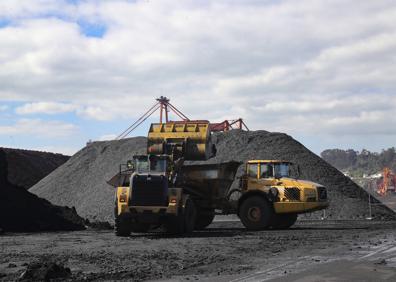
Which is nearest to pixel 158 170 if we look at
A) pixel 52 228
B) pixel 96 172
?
pixel 52 228

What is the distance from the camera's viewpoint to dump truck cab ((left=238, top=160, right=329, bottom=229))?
2106cm

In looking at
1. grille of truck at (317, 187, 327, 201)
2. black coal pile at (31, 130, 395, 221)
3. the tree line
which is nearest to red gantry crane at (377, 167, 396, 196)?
the tree line

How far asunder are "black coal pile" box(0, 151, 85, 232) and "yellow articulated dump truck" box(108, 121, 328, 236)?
3965 mm

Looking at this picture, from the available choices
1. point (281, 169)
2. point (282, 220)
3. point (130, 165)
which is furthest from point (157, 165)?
point (282, 220)

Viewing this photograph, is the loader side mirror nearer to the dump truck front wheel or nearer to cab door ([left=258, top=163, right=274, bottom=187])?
the dump truck front wheel

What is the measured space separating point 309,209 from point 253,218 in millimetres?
2161

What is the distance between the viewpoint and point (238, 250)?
13.9m

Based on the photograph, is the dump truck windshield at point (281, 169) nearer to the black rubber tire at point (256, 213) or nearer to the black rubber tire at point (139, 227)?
the black rubber tire at point (256, 213)

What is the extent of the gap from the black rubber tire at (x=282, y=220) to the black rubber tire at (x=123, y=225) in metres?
5.99

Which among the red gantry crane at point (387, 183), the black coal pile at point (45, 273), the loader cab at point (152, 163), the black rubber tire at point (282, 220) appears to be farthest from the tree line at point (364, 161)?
the black coal pile at point (45, 273)

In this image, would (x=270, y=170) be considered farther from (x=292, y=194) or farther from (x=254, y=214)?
(x=254, y=214)

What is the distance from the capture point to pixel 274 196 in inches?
843

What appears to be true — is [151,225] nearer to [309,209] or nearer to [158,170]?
[158,170]

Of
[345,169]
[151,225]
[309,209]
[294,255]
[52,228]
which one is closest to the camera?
[294,255]
